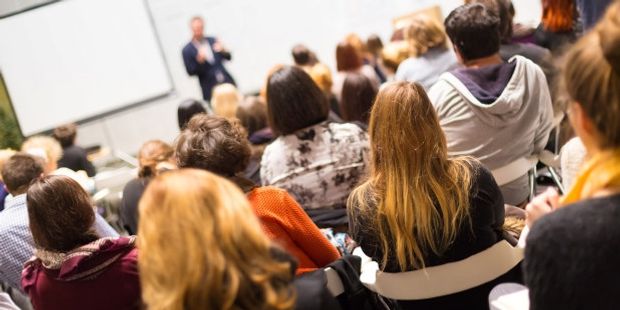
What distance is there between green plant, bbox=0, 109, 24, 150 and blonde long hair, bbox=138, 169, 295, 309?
652 cm

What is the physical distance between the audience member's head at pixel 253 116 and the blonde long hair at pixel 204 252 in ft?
8.53

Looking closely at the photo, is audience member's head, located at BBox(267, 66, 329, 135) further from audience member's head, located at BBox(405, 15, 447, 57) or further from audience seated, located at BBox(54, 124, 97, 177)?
audience seated, located at BBox(54, 124, 97, 177)

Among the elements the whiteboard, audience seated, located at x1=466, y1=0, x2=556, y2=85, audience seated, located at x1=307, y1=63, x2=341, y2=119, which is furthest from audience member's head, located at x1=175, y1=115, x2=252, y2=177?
the whiteboard

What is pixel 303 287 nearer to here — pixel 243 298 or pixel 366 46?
pixel 243 298

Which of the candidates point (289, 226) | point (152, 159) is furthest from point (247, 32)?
point (289, 226)

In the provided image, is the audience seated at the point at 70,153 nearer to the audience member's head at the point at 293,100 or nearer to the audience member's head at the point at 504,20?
the audience member's head at the point at 293,100

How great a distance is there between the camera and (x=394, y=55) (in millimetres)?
4863

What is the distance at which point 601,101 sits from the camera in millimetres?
1184

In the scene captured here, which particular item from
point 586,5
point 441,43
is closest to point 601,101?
point 586,5

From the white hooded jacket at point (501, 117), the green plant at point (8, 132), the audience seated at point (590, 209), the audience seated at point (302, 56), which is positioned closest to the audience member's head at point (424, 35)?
the white hooded jacket at point (501, 117)

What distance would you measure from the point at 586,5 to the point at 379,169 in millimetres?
1912

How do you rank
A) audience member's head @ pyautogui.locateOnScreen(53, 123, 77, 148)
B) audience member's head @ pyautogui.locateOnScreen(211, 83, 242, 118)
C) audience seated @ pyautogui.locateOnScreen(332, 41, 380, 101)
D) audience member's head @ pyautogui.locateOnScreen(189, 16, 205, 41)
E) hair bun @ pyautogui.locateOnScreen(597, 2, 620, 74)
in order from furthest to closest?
1. audience member's head @ pyautogui.locateOnScreen(189, 16, 205, 41)
2. audience member's head @ pyautogui.locateOnScreen(53, 123, 77, 148)
3. audience seated @ pyautogui.locateOnScreen(332, 41, 380, 101)
4. audience member's head @ pyautogui.locateOnScreen(211, 83, 242, 118)
5. hair bun @ pyautogui.locateOnScreen(597, 2, 620, 74)

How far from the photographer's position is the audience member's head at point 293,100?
9.30ft

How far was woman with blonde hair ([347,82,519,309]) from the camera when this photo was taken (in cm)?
192
